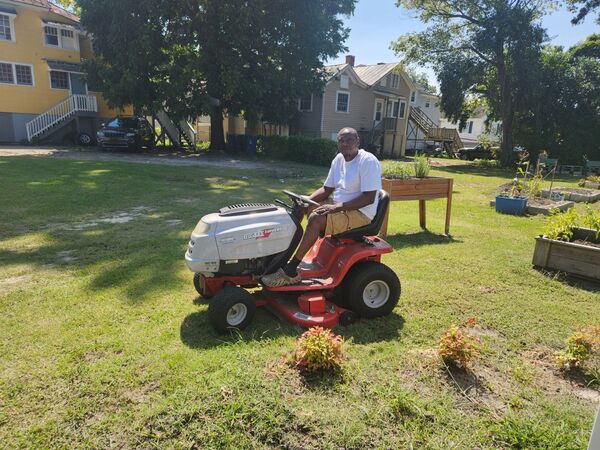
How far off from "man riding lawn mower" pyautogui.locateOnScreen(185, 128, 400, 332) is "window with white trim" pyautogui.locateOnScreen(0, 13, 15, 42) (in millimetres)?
24945

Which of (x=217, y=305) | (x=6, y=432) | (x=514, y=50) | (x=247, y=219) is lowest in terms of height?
(x=6, y=432)

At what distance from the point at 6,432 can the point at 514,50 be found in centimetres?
2531

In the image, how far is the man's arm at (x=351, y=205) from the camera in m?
3.46

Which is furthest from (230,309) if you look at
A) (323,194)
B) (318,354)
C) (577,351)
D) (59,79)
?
(59,79)

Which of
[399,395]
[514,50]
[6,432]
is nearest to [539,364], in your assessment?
[399,395]

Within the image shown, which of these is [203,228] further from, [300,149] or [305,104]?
[305,104]

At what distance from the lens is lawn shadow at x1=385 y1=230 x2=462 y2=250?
6031 mm

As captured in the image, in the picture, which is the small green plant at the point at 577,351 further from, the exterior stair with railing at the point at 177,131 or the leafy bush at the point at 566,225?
the exterior stair with railing at the point at 177,131

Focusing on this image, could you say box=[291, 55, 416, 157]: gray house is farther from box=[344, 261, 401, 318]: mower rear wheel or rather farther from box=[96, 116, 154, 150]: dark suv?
box=[344, 261, 401, 318]: mower rear wheel

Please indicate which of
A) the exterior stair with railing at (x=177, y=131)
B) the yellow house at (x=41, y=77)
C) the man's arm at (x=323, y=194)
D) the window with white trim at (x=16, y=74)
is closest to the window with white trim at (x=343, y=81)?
the exterior stair with railing at (x=177, y=131)

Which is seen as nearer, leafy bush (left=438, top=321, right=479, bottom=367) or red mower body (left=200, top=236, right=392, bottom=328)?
leafy bush (left=438, top=321, right=479, bottom=367)

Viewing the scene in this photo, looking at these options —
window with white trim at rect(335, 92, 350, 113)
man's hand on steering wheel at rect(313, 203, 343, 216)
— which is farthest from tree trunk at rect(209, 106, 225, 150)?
man's hand on steering wheel at rect(313, 203, 343, 216)

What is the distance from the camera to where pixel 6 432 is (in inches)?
84.5

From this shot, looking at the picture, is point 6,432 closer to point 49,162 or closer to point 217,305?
point 217,305
